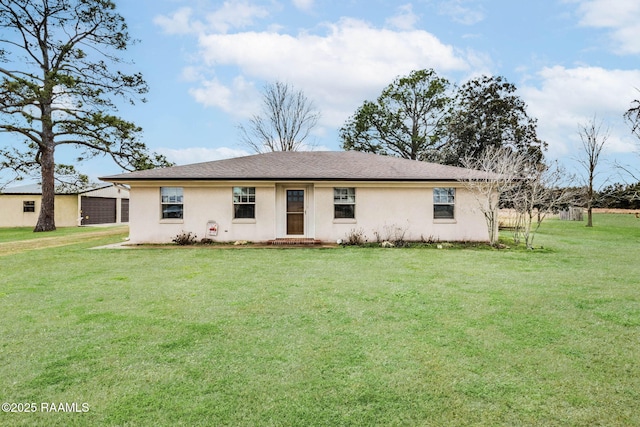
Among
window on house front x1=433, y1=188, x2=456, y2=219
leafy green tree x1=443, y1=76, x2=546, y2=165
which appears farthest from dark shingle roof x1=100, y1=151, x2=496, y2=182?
leafy green tree x1=443, y1=76, x2=546, y2=165

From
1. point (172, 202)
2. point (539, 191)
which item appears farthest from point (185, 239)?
point (539, 191)

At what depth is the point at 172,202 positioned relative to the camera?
544 inches

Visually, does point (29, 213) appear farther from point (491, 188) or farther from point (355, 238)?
point (491, 188)

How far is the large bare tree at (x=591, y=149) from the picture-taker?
24703 millimetres

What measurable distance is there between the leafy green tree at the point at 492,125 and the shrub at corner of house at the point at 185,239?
70.9ft

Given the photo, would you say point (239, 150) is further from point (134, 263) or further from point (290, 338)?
point (290, 338)

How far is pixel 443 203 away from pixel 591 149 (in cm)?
1877

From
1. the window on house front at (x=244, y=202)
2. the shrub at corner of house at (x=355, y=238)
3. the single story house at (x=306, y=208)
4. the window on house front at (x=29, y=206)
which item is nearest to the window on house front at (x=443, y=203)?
the single story house at (x=306, y=208)

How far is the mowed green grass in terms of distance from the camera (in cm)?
279

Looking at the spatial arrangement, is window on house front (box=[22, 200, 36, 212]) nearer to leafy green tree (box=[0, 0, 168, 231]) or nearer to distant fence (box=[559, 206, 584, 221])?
leafy green tree (box=[0, 0, 168, 231])

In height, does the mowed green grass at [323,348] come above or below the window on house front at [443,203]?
below

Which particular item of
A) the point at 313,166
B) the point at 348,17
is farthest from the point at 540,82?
the point at 313,166

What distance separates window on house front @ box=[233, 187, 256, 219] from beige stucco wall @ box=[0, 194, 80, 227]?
60.1 feet

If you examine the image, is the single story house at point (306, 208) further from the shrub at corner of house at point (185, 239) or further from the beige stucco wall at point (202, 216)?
the shrub at corner of house at point (185, 239)
